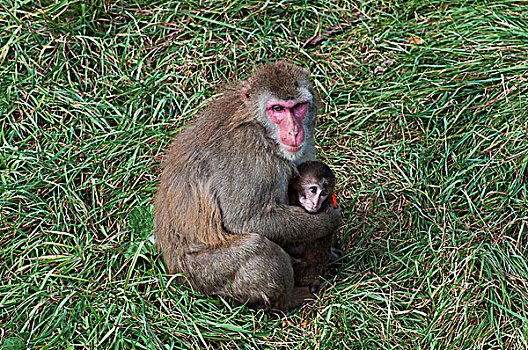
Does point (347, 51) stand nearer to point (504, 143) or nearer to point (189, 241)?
point (504, 143)

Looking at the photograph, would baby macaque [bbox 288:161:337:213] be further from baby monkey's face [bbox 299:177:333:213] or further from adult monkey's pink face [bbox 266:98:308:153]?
adult monkey's pink face [bbox 266:98:308:153]

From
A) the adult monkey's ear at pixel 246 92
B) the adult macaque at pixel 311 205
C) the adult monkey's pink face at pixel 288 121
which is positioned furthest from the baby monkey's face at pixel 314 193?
the adult monkey's ear at pixel 246 92

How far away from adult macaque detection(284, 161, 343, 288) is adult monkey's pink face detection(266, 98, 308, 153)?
0.77 ft

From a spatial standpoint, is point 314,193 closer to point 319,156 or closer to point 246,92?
point 246,92

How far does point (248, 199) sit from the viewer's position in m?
4.93

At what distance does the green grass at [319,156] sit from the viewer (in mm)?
5074

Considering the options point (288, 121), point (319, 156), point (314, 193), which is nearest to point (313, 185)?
point (314, 193)

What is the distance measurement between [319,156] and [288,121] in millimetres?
1720

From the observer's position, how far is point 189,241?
5.12m

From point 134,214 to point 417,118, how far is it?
109 inches

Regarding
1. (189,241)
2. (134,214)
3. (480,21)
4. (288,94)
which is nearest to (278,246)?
(189,241)

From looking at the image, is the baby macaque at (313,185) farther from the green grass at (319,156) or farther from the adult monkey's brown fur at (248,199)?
the green grass at (319,156)

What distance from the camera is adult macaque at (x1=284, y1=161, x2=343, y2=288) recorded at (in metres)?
5.08

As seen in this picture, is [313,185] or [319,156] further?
[319,156]
